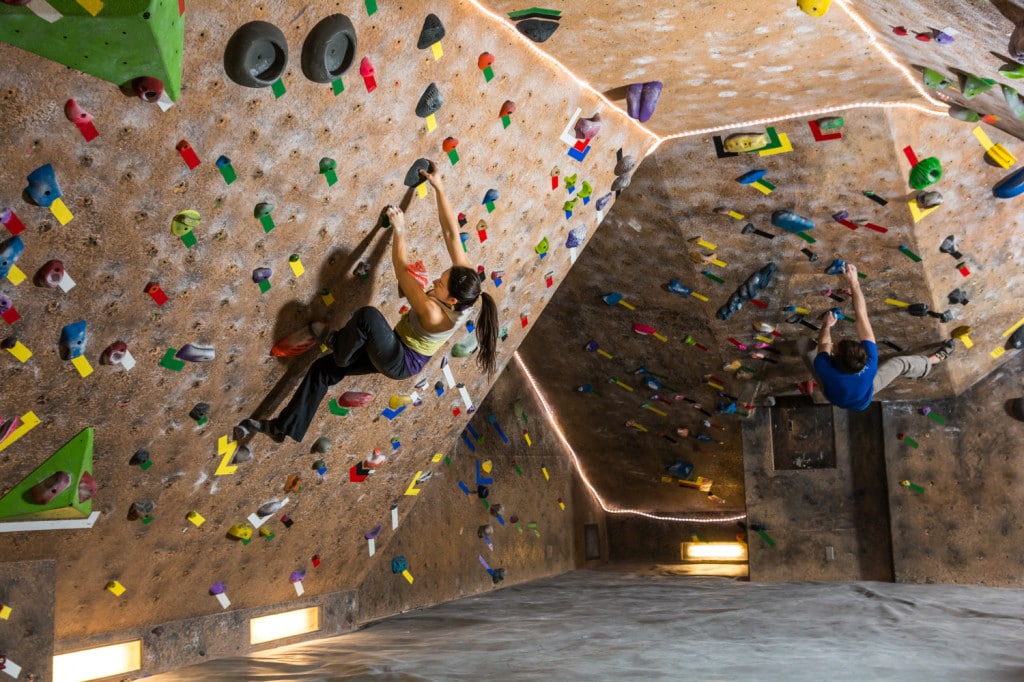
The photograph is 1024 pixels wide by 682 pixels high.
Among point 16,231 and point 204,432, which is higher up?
point 16,231

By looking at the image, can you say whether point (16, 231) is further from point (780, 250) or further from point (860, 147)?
point (780, 250)

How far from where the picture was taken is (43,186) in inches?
88.4

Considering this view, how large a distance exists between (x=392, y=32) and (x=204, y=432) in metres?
1.51

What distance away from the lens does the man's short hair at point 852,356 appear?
4.64 m

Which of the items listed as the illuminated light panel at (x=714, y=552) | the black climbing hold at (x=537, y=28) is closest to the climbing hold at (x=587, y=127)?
the black climbing hold at (x=537, y=28)

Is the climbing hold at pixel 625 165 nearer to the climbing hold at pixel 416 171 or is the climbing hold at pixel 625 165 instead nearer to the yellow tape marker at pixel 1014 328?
the climbing hold at pixel 416 171

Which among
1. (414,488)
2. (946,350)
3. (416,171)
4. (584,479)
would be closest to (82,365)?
(416,171)

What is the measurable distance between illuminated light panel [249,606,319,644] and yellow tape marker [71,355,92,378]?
2.07 metres

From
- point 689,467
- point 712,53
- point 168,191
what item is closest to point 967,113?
point 712,53

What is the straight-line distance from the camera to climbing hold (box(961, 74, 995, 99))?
11.2ft

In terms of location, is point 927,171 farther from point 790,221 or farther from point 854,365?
point 854,365

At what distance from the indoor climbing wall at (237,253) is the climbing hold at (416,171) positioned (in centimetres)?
3

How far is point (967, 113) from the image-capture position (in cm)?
401

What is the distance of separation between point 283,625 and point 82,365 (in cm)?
234
